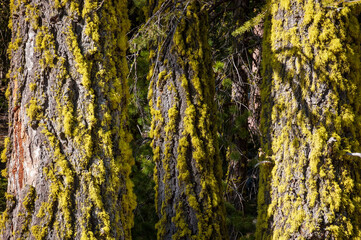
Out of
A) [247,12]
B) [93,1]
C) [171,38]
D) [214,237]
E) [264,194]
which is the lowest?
[214,237]

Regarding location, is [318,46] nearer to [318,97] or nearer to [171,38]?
[318,97]

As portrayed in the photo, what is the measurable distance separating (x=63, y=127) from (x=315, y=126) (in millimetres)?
2323

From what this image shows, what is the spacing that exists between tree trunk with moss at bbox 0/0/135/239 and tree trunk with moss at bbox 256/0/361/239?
1781 mm

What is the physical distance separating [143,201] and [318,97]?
341 cm

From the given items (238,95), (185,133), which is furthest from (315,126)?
(238,95)

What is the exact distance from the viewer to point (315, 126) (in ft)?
11.3

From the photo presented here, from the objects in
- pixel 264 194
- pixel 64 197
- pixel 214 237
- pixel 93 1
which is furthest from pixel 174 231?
pixel 93 1

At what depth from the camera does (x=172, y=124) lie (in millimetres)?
4078

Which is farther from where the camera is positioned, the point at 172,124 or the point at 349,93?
the point at 172,124

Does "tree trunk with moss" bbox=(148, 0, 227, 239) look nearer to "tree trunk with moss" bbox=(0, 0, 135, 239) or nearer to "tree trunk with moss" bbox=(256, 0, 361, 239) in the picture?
"tree trunk with moss" bbox=(256, 0, 361, 239)

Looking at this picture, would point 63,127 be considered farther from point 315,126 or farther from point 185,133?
point 315,126

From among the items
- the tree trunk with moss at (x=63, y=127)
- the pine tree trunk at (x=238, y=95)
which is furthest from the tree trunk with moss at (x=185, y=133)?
the tree trunk with moss at (x=63, y=127)

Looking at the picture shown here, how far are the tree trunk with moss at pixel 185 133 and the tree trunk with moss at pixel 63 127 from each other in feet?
5.12

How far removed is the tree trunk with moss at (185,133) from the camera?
3926 millimetres
